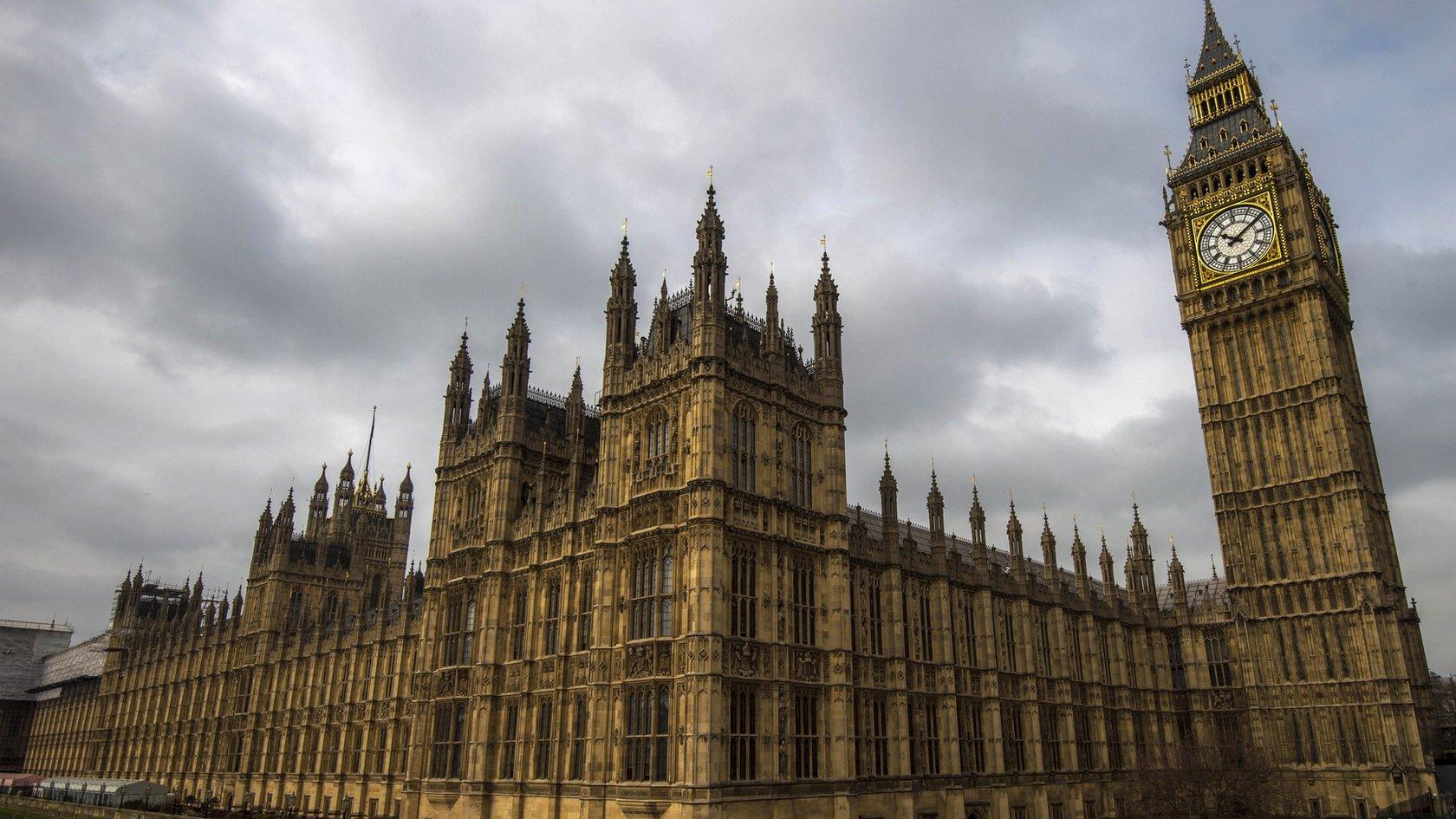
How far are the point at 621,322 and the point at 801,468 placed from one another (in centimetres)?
1211

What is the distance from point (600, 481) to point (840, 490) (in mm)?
11841

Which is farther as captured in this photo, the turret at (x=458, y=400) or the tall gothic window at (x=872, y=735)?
the turret at (x=458, y=400)

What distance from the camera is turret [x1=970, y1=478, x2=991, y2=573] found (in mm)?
57625

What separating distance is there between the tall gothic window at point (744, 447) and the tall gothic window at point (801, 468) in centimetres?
255

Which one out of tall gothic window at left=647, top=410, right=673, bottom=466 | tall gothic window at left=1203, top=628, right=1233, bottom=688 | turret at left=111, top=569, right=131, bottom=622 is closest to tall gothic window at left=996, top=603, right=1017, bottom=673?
tall gothic window at left=1203, top=628, right=1233, bottom=688

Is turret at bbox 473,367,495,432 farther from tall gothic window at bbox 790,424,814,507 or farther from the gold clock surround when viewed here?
the gold clock surround

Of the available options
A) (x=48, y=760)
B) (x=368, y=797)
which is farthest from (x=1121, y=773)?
(x=48, y=760)

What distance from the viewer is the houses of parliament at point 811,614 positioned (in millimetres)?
43062

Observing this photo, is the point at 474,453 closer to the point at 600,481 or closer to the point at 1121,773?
the point at 600,481

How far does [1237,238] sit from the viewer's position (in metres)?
78.1

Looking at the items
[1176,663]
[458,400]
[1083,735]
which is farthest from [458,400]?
[1176,663]

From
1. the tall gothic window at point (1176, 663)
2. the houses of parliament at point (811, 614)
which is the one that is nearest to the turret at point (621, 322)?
the houses of parliament at point (811, 614)

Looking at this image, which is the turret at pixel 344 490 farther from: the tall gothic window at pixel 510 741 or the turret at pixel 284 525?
the tall gothic window at pixel 510 741

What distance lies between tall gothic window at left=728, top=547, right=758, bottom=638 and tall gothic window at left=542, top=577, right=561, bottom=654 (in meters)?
11.3
